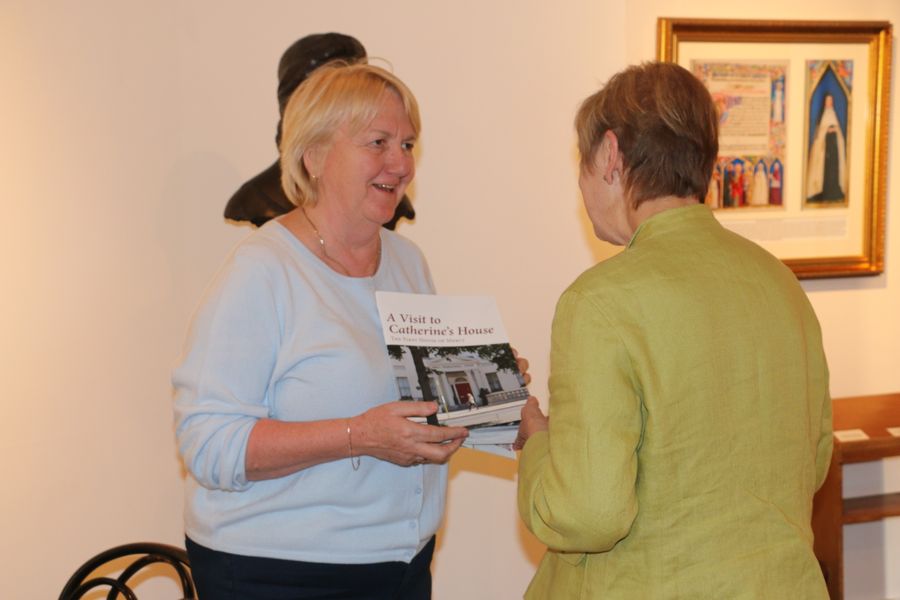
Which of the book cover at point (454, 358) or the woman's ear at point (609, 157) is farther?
the book cover at point (454, 358)

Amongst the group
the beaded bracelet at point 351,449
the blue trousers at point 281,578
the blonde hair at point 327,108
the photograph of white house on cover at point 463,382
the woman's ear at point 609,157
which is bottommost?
the blue trousers at point 281,578

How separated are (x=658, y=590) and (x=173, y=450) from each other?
1.90 metres

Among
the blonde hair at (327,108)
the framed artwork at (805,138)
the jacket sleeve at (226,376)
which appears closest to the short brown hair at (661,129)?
the blonde hair at (327,108)

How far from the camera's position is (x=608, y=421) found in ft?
4.15

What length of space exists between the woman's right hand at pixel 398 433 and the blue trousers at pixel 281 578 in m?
0.26

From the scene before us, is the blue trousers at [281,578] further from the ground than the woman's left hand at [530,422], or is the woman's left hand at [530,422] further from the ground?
the woman's left hand at [530,422]

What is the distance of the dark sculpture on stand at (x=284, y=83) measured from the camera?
2.76m

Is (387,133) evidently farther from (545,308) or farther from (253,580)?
(545,308)

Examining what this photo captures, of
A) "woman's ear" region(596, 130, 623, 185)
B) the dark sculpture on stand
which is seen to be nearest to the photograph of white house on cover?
"woman's ear" region(596, 130, 623, 185)

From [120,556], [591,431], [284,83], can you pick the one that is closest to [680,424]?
[591,431]

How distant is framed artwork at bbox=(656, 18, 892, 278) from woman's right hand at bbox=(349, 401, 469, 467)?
214 centimetres

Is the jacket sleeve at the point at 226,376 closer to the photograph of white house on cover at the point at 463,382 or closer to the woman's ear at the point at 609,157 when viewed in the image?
the photograph of white house on cover at the point at 463,382

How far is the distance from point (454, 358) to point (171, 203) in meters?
1.38

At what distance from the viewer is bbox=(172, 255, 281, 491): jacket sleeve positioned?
1637 mm
